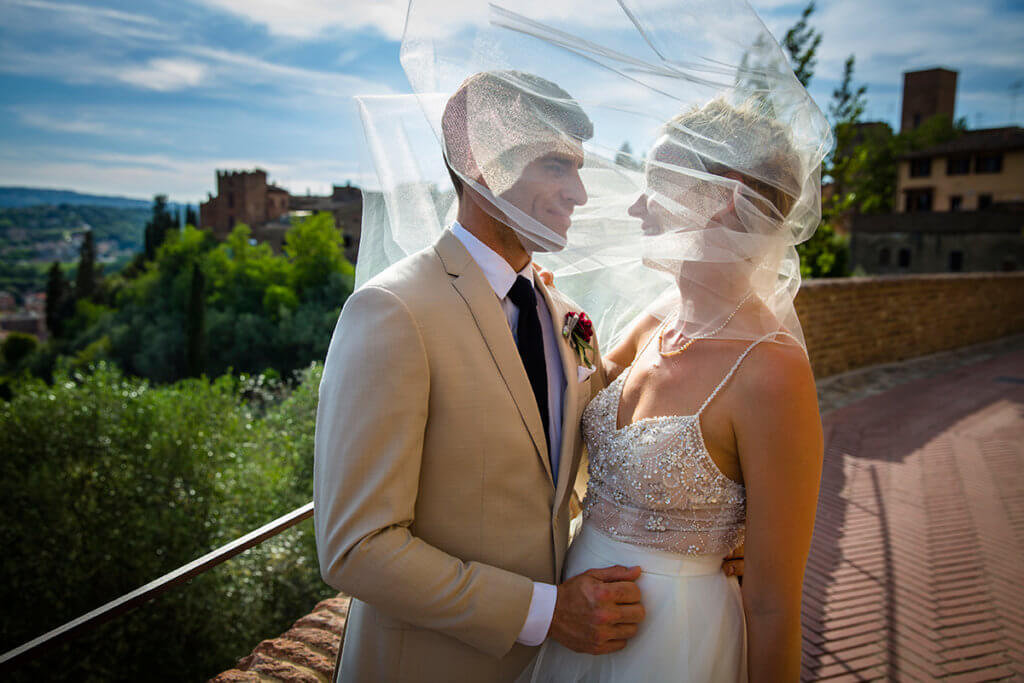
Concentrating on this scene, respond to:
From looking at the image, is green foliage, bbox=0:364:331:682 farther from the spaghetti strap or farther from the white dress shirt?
the spaghetti strap

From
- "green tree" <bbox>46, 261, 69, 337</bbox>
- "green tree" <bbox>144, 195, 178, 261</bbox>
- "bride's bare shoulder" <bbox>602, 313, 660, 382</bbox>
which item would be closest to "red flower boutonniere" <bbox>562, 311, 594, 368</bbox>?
"bride's bare shoulder" <bbox>602, 313, 660, 382</bbox>

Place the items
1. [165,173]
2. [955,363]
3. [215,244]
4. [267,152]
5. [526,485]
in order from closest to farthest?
[526,485] → [955,363] → [215,244] → [267,152] → [165,173]

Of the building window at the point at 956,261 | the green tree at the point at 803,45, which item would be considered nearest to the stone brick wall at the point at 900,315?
the green tree at the point at 803,45

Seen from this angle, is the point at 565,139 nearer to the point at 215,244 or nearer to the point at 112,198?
the point at 215,244

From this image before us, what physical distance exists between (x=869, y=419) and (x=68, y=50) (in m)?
53.2

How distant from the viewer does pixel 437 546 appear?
141cm

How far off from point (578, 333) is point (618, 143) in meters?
0.50

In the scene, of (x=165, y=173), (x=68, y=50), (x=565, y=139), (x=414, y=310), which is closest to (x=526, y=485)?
(x=414, y=310)

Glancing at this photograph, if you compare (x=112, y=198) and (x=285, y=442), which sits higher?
(x=112, y=198)

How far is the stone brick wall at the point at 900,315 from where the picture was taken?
9.34 meters

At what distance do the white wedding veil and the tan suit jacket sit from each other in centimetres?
28

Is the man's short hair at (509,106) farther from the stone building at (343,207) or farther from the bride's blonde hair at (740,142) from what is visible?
the stone building at (343,207)

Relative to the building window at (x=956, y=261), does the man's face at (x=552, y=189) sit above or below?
below

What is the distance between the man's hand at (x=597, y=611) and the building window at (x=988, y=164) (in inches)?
1719
